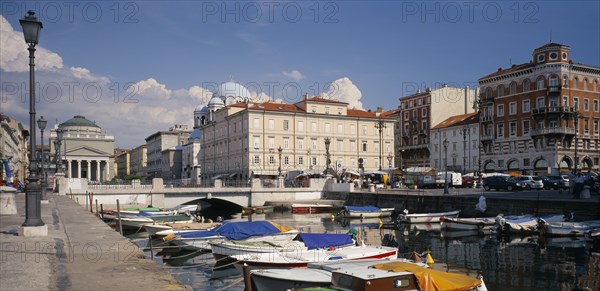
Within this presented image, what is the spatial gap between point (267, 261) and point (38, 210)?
29.0ft

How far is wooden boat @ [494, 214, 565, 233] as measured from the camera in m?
35.3

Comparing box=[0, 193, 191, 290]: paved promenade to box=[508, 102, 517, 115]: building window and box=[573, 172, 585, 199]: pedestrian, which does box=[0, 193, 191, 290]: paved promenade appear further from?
box=[508, 102, 517, 115]: building window

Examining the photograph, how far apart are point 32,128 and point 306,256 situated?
11263 mm

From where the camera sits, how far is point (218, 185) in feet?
214

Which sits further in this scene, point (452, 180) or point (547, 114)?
point (547, 114)

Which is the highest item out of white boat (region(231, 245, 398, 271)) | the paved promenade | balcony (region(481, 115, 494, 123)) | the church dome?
the church dome

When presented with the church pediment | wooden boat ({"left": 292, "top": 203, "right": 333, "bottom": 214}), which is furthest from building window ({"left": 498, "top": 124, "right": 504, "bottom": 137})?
the church pediment

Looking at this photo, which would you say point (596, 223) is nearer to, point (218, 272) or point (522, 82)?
point (218, 272)

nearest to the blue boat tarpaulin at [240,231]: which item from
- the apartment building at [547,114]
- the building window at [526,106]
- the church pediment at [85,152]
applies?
the apartment building at [547,114]

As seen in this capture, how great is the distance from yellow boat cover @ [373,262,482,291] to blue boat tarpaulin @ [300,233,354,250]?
7.72m

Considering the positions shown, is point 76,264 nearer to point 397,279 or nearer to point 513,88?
point 397,279

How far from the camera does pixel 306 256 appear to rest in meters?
21.1

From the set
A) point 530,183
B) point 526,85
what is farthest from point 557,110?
point 530,183

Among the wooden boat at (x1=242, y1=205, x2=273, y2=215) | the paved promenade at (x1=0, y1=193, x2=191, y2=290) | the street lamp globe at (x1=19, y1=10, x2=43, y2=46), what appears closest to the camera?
the paved promenade at (x1=0, y1=193, x2=191, y2=290)
